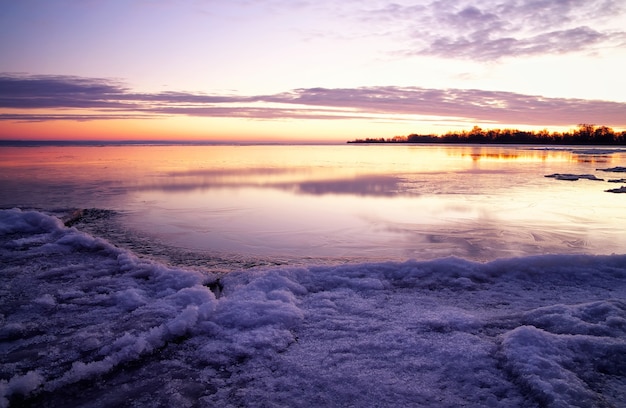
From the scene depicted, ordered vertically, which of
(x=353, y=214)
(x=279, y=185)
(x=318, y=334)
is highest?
(x=279, y=185)

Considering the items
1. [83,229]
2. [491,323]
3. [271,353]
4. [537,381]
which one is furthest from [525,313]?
[83,229]

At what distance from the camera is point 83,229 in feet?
24.5

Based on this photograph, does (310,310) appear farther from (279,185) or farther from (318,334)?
(279,185)

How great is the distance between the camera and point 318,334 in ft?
11.8

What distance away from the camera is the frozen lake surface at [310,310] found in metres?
2.80

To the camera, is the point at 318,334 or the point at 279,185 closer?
the point at 318,334

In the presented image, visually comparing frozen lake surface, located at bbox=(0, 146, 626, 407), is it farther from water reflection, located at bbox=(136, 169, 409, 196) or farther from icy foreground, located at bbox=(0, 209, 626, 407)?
water reflection, located at bbox=(136, 169, 409, 196)

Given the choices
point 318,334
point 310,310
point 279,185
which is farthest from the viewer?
point 279,185

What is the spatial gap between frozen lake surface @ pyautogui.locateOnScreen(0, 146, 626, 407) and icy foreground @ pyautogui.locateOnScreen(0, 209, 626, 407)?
17 mm

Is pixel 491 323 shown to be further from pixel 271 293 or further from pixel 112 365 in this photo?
pixel 112 365

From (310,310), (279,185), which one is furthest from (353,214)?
(279,185)

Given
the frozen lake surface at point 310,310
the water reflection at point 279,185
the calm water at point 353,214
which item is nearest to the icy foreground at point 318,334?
the frozen lake surface at point 310,310

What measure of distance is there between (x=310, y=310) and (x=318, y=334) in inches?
20.0

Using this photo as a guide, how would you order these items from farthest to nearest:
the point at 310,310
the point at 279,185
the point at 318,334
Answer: the point at 279,185, the point at 310,310, the point at 318,334
